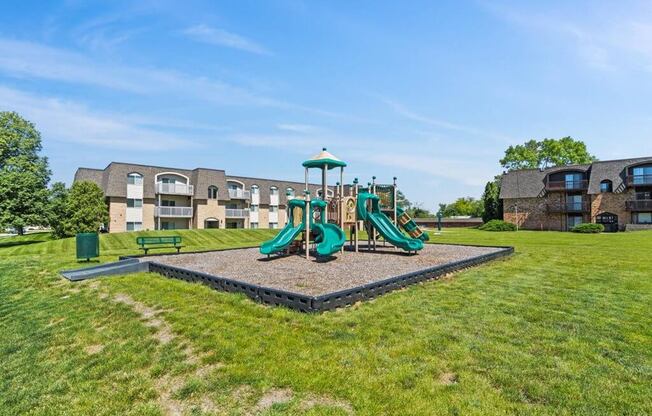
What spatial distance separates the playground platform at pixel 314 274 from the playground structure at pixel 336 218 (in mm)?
613

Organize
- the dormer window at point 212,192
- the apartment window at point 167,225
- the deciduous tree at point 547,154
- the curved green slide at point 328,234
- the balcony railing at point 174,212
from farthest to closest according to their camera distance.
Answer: the deciduous tree at point 547,154
the dormer window at point 212,192
the apartment window at point 167,225
the balcony railing at point 174,212
the curved green slide at point 328,234

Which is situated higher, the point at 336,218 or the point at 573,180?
the point at 573,180

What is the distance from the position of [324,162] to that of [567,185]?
4278cm

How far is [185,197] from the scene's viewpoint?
1676 inches

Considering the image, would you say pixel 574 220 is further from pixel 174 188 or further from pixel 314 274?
pixel 174 188

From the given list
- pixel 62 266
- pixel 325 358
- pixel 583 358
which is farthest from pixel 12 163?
pixel 583 358

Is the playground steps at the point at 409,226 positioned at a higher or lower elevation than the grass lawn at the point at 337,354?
higher

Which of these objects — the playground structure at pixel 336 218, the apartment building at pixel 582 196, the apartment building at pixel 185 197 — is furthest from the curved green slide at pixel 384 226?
the apartment building at pixel 582 196

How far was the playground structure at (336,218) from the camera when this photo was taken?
1337cm

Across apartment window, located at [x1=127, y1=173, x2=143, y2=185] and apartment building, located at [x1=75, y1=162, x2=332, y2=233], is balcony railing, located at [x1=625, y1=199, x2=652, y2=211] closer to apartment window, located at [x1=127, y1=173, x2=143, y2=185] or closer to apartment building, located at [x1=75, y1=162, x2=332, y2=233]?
apartment building, located at [x1=75, y1=162, x2=332, y2=233]

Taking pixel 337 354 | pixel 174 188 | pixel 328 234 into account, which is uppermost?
pixel 174 188

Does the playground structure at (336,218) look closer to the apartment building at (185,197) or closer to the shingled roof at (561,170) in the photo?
the apartment building at (185,197)

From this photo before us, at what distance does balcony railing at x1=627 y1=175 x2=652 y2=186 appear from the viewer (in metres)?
39.3

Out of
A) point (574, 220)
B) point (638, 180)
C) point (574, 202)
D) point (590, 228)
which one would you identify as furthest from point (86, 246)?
point (638, 180)
